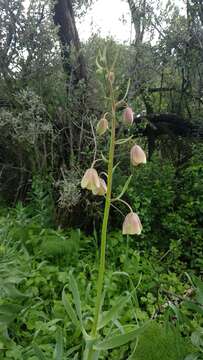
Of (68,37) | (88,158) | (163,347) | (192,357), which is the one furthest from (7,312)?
(68,37)

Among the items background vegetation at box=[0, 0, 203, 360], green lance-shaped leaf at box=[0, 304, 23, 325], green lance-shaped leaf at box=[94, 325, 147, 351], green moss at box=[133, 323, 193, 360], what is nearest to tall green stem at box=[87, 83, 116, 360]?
green lance-shaped leaf at box=[94, 325, 147, 351]

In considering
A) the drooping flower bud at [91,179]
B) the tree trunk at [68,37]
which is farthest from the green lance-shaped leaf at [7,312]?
the tree trunk at [68,37]

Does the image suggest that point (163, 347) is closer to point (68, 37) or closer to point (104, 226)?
point (104, 226)

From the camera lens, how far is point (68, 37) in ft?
13.8

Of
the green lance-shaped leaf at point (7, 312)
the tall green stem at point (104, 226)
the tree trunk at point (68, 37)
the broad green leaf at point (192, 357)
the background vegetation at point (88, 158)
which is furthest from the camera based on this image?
the tree trunk at point (68, 37)

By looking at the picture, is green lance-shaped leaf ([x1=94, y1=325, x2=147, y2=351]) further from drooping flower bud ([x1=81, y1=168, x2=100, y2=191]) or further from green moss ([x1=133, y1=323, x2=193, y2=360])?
green moss ([x1=133, y1=323, x2=193, y2=360])

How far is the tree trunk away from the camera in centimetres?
396

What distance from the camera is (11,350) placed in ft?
6.25

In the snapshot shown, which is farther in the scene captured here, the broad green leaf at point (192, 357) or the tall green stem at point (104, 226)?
the broad green leaf at point (192, 357)

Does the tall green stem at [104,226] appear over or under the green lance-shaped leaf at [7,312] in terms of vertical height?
over

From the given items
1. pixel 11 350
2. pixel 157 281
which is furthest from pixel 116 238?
pixel 11 350

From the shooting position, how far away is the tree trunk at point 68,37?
396 centimetres

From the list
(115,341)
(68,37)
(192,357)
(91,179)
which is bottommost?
(192,357)

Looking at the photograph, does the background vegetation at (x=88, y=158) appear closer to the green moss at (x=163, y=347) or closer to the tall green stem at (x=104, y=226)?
the green moss at (x=163, y=347)
